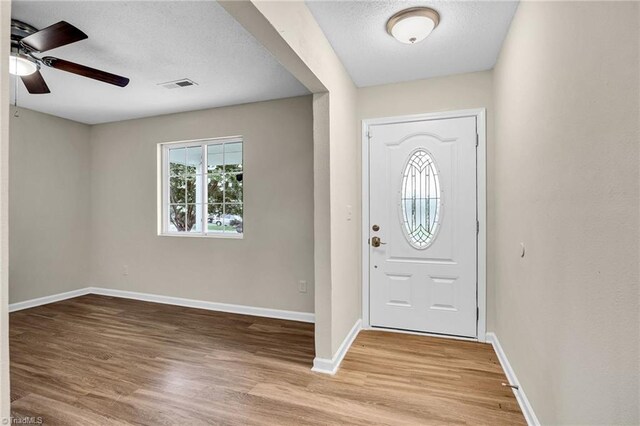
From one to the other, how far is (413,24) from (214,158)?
2905 millimetres

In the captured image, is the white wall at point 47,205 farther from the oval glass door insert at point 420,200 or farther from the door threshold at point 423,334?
the oval glass door insert at point 420,200

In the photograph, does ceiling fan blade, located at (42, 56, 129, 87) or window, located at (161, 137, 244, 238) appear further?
window, located at (161, 137, 244, 238)

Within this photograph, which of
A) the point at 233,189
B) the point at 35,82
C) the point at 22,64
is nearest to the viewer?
the point at 22,64

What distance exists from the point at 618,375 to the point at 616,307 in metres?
0.21

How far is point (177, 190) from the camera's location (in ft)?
14.2

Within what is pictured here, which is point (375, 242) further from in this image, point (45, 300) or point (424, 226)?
point (45, 300)

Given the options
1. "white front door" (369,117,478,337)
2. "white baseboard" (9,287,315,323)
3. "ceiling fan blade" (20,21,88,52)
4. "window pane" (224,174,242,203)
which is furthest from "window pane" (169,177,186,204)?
"white front door" (369,117,478,337)

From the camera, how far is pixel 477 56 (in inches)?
101

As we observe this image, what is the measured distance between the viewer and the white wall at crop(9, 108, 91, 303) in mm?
3877

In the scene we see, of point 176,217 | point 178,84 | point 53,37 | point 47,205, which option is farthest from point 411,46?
point 47,205

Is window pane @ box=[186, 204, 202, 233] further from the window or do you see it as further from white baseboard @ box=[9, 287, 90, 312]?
white baseboard @ box=[9, 287, 90, 312]

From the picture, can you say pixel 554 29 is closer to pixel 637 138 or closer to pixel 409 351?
pixel 637 138

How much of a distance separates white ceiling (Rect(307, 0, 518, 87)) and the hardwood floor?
2.47 meters

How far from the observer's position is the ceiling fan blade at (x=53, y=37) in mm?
1816
